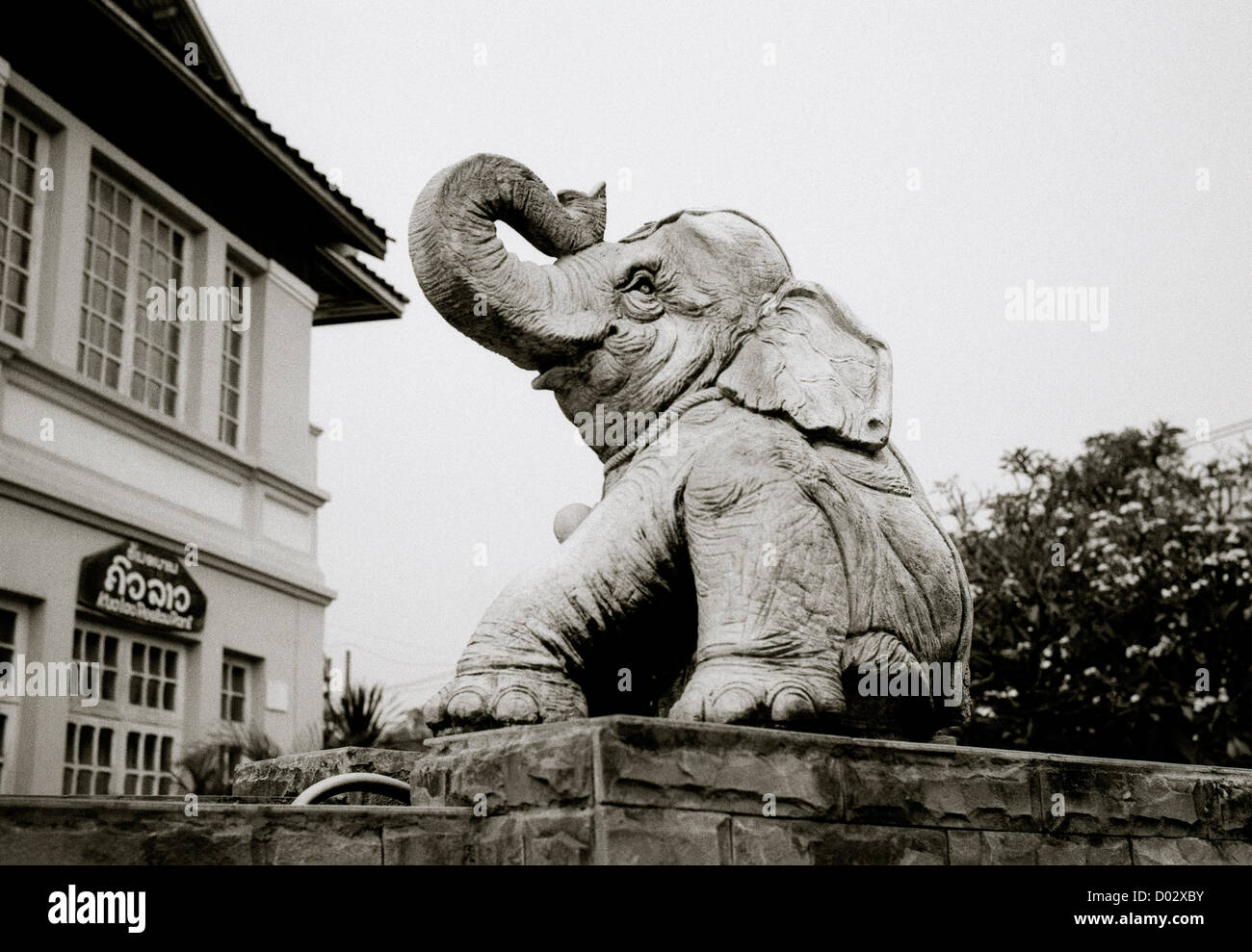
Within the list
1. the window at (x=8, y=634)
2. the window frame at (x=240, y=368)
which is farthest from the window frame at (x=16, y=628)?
the window frame at (x=240, y=368)

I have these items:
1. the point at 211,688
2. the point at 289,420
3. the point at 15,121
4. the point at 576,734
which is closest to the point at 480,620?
→ the point at 576,734

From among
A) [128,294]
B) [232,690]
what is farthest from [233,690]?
[128,294]

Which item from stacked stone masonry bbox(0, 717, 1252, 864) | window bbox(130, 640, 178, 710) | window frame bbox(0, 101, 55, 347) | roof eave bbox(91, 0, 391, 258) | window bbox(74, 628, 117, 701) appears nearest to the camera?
stacked stone masonry bbox(0, 717, 1252, 864)

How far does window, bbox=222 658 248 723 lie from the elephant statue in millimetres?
8686

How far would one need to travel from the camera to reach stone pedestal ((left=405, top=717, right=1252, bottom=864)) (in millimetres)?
2168

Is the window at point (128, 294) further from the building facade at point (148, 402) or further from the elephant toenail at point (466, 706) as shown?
the elephant toenail at point (466, 706)

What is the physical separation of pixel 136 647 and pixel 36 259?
9.48ft

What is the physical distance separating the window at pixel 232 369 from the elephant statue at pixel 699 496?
29.6 feet

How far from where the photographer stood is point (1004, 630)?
32.7ft

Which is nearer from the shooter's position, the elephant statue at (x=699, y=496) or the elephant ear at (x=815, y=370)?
the elephant statue at (x=699, y=496)

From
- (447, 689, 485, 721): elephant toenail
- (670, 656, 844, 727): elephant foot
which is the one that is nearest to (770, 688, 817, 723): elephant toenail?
(670, 656, 844, 727): elephant foot

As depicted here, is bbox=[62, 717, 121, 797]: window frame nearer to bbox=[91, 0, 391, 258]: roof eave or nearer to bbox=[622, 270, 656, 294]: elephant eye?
bbox=[91, 0, 391, 258]: roof eave

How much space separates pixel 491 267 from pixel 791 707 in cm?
111

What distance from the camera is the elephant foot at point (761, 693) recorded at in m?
2.40
